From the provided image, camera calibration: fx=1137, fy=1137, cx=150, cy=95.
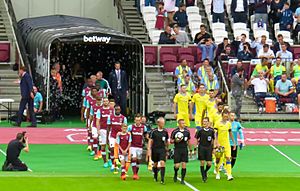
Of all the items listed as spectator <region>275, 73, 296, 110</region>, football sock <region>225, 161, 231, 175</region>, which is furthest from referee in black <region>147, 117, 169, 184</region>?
spectator <region>275, 73, 296, 110</region>

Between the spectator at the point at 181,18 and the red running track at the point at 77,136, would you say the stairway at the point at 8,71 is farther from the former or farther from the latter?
the spectator at the point at 181,18

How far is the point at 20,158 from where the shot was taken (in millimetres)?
30156

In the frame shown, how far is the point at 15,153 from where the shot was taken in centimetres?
2727

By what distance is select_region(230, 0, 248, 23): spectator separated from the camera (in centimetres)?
4459

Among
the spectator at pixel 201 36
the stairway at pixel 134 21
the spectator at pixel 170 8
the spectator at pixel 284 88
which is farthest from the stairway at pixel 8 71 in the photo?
the spectator at pixel 284 88

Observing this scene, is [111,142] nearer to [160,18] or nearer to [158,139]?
[158,139]

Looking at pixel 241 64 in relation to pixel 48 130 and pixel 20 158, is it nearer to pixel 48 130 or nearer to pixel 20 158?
pixel 48 130

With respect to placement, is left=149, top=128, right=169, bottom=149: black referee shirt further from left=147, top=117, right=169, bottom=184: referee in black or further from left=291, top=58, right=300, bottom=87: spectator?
left=291, top=58, right=300, bottom=87: spectator

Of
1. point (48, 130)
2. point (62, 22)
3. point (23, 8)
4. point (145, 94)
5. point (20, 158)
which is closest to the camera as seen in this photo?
point (20, 158)

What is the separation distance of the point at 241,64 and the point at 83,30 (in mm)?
5688

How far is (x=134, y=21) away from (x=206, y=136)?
1919 centimetres

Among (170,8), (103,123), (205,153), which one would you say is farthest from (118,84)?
(205,153)

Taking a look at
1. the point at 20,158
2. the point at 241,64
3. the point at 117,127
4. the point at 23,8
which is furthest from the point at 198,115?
the point at 23,8

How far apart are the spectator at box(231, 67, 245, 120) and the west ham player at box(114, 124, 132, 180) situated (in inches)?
476
